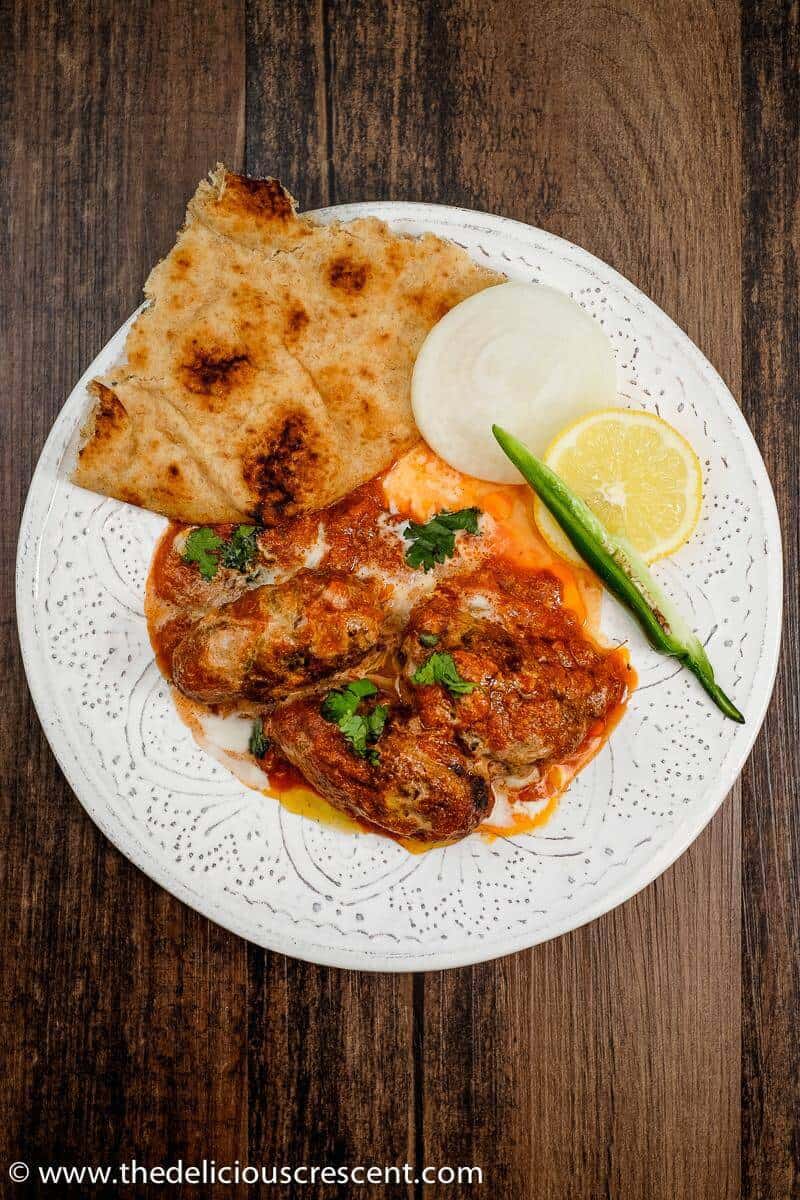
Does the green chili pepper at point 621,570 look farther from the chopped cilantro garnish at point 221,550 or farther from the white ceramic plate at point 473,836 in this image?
the chopped cilantro garnish at point 221,550

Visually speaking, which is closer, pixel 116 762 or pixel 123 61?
pixel 116 762

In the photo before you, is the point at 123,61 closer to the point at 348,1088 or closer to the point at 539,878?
the point at 539,878

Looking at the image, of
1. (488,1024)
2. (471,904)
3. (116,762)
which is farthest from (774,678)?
(116,762)

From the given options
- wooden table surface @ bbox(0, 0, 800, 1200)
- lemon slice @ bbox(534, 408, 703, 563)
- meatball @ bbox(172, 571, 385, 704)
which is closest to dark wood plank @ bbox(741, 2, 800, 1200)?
wooden table surface @ bbox(0, 0, 800, 1200)

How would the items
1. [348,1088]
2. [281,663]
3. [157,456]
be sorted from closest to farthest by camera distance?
[281,663], [157,456], [348,1088]

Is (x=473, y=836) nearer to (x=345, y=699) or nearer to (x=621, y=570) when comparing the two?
(x=345, y=699)

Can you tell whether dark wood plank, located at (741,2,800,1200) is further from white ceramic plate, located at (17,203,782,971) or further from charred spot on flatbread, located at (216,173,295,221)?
charred spot on flatbread, located at (216,173,295,221)
